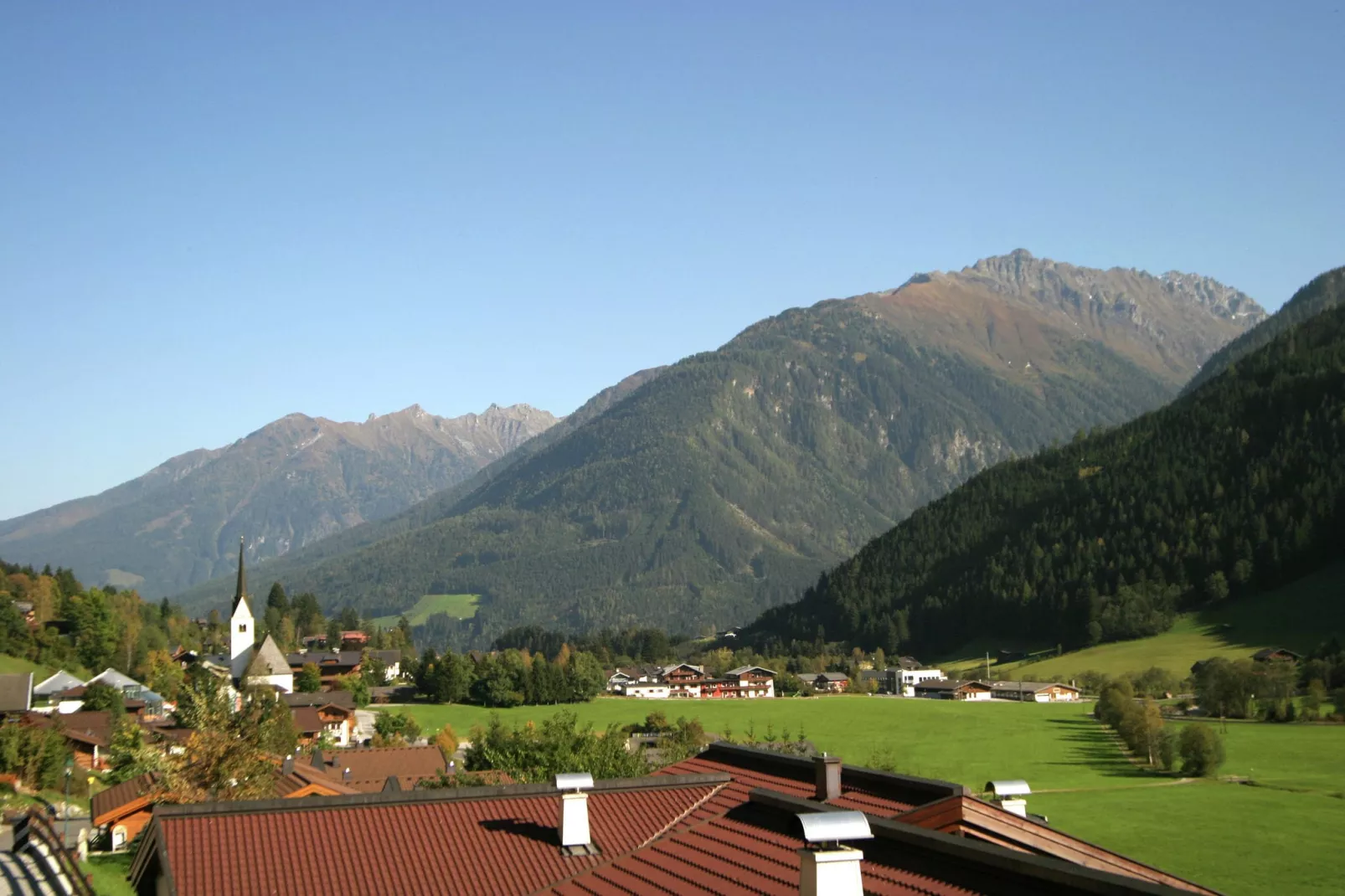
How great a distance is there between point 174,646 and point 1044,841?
161107mm

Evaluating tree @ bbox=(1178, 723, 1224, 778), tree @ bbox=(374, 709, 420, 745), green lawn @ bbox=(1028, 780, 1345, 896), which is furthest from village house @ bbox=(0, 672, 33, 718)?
tree @ bbox=(1178, 723, 1224, 778)

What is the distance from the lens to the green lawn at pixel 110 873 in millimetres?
29686

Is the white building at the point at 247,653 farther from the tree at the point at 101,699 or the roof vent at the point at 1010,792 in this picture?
the roof vent at the point at 1010,792

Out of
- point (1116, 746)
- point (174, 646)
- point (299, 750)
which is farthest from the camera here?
point (174, 646)

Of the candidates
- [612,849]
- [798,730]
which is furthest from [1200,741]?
[612,849]

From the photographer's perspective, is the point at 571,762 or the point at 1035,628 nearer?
the point at 571,762

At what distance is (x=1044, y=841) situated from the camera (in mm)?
14117

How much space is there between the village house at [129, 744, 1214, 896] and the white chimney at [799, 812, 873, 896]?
75cm

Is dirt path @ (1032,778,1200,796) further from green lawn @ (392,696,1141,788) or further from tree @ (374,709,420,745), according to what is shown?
tree @ (374,709,420,745)

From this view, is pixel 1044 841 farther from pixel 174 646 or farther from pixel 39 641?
pixel 174 646

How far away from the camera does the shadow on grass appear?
82719 millimetres

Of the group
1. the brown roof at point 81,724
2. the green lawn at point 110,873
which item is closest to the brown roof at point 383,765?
the brown roof at point 81,724

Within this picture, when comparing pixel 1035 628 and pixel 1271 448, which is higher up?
pixel 1271 448

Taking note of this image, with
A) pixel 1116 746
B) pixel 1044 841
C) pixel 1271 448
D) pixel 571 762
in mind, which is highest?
pixel 1271 448
